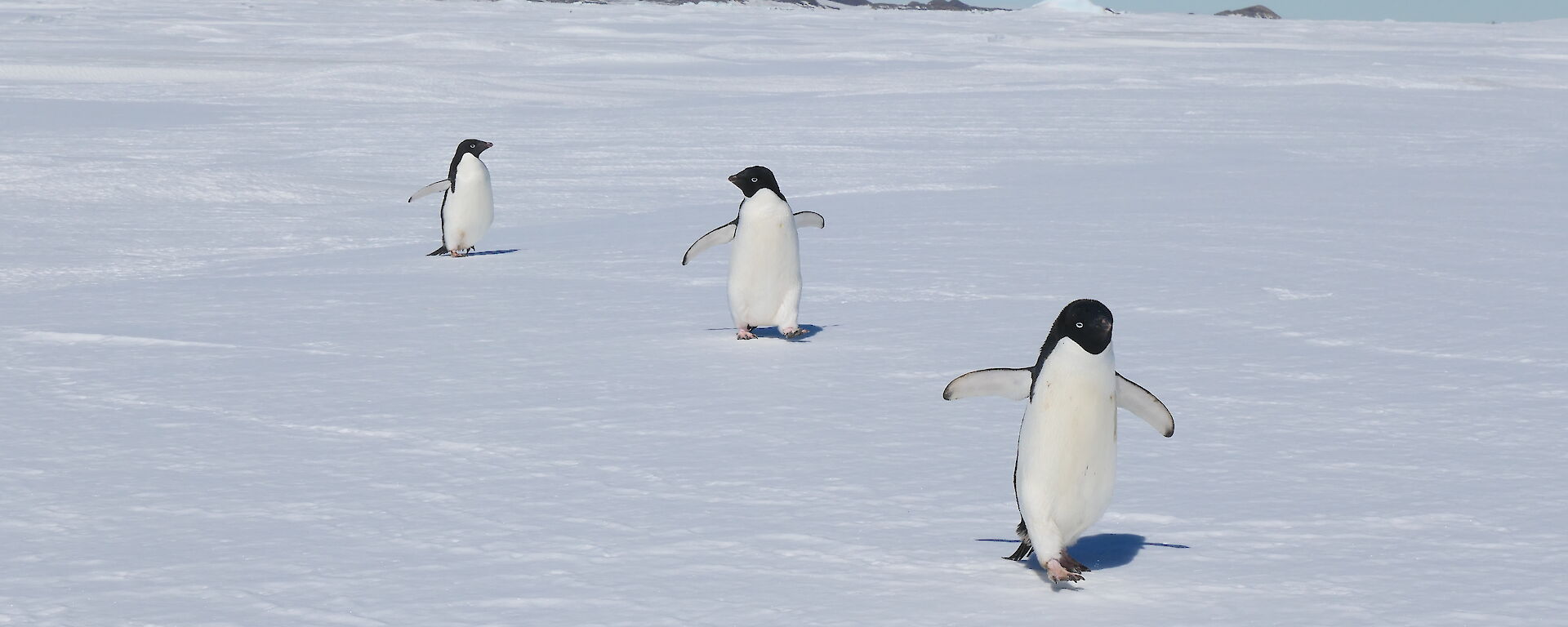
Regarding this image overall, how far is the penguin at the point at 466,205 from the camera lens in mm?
7426

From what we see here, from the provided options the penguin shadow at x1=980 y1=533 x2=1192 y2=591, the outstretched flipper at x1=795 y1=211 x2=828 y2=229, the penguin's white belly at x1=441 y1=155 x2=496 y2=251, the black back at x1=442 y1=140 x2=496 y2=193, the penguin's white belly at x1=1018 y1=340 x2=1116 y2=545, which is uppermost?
the penguin's white belly at x1=1018 y1=340 x2=1116 y2=545

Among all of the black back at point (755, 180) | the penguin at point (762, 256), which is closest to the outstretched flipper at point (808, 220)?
the penguin at point (762, 256)

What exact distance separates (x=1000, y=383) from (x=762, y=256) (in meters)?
2.34

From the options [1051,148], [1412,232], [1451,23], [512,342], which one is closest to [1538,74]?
[1051,148]

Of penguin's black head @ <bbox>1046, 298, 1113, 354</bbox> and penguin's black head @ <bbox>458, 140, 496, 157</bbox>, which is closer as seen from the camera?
penguin's black head @ <bbox>1046, 298, 1113, 354</bbox>

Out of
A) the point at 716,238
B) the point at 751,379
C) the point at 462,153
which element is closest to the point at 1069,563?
the point at 751,379

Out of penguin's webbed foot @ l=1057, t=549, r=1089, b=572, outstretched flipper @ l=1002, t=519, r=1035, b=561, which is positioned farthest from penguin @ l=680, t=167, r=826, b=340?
penguin's webbed foot @ l=1057, t=549, r=1089, b=572

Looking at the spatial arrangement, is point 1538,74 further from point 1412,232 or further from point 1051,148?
point 1412,232

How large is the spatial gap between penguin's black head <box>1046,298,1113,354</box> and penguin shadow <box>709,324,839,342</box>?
2.57 meters

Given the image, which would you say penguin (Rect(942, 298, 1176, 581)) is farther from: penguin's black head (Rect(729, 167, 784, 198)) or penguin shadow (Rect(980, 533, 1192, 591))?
penguin's black head (Rect(729, 167, 784, 198))

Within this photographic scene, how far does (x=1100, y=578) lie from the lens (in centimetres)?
273

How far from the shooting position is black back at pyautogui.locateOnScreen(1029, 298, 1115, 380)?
262 centimetres

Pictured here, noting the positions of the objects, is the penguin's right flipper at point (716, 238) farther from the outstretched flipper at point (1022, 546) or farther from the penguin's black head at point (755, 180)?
the outstretched flipper at point (1022, 546)

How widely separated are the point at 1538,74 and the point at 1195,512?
852 inches
